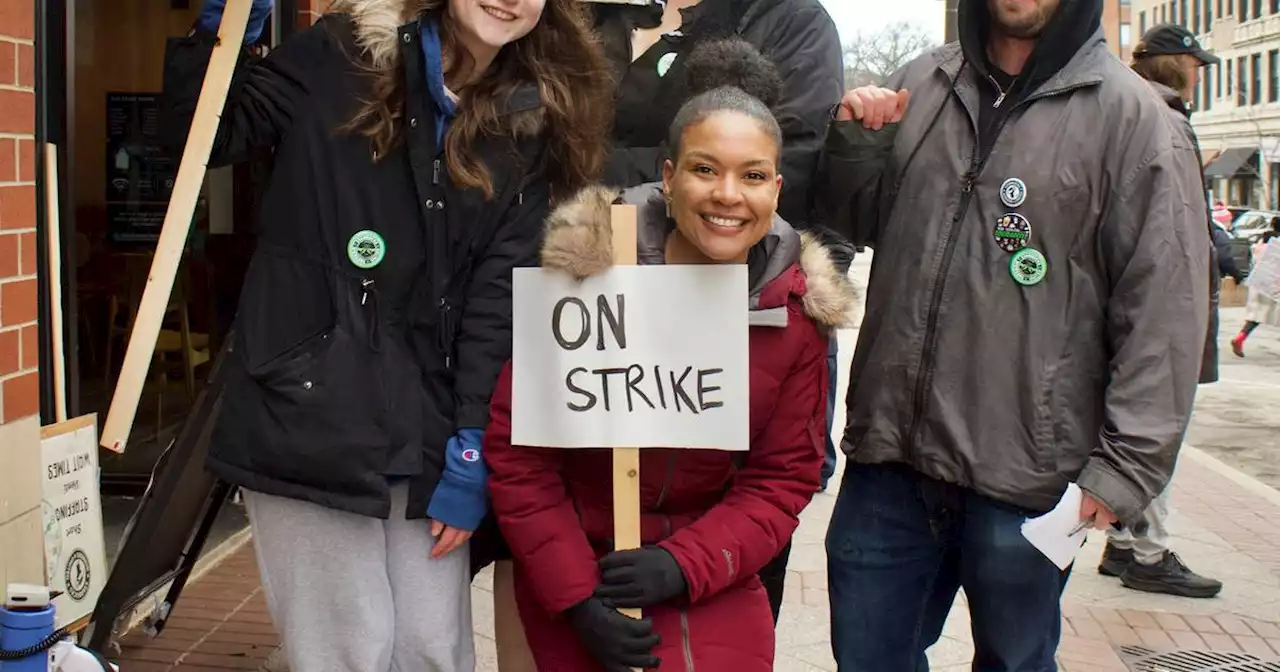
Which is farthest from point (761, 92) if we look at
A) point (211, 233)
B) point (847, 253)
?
point (211, 233)

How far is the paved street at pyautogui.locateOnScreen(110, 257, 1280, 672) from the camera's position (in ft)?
14.7

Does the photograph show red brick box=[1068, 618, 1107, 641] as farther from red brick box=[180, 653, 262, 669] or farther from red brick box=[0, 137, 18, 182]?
red brick box=[0, 137, 18, 182]

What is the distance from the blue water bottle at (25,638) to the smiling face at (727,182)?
144 cm

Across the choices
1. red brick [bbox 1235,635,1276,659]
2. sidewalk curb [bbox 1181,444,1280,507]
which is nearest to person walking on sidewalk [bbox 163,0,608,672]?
red brick [bbox 1235,635,1276,659]

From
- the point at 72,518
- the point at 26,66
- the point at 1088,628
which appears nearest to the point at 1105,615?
the point at 1088,628

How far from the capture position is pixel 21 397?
2924 mm

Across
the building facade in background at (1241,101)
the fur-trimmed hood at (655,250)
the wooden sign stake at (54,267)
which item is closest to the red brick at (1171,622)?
the fur-trimmed hood at (655,250)

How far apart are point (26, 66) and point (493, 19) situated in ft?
3.63

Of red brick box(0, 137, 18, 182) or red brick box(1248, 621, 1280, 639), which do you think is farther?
red brick box(1248, 621, 1280, 639)

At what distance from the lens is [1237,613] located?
17.6 feet

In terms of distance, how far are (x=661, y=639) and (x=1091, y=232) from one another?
1213 millimetres

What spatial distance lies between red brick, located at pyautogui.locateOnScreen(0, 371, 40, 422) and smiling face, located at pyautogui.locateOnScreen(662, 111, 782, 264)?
1560 mm

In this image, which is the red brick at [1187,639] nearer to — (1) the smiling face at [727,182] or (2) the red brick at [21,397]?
(1) the smiling face at [727,182]

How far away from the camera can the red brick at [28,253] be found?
9.60 feet
